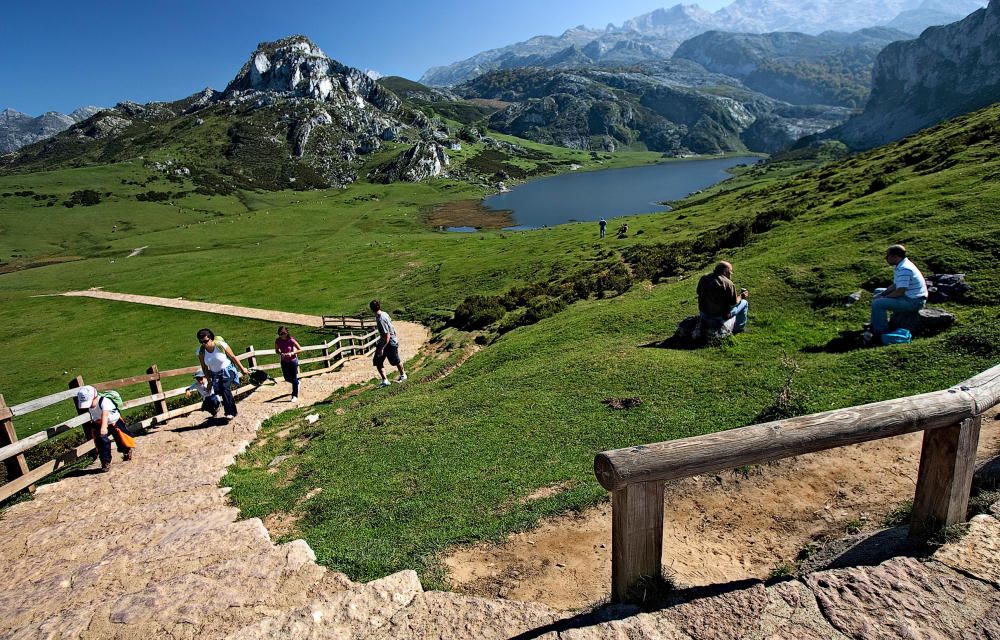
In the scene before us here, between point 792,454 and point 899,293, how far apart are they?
A: 1104 centimetres

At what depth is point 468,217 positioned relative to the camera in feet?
464

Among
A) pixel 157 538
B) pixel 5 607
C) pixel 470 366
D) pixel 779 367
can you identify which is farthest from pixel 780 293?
pixel 5 607

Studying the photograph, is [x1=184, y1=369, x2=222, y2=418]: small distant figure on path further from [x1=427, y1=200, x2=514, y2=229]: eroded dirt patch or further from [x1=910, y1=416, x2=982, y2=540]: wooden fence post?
[x1=427, y1=200, x2=514, y2=229]: eroded dirt patch

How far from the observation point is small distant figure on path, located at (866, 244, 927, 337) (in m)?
12.5

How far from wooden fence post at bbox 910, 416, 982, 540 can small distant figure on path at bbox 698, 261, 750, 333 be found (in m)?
10.5

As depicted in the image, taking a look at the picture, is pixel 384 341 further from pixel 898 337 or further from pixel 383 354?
pixel 898 337

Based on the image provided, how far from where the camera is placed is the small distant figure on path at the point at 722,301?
50.7 feet

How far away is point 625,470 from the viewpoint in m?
4.50

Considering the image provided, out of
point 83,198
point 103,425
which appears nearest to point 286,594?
point 103,425

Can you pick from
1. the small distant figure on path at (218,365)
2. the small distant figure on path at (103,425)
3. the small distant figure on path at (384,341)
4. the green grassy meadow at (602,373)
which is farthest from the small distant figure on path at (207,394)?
the small distant figure on path at (384,341)

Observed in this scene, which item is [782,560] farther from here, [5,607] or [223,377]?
[223,377]

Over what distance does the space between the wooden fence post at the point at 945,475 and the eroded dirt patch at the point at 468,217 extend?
118071mm

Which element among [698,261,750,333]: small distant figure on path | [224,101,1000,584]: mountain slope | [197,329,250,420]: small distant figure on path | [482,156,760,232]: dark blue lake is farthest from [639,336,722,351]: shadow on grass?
[482,156,760,232]: dark blue lake

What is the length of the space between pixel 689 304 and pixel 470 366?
994cm
